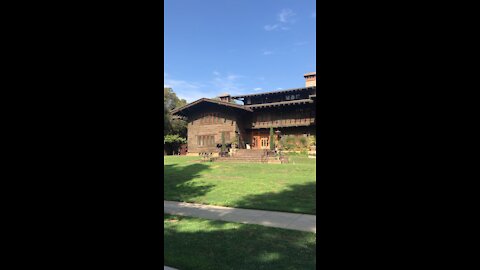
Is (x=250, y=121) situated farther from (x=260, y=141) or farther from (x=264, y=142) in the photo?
(x=264, y=142)

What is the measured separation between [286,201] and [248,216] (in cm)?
224

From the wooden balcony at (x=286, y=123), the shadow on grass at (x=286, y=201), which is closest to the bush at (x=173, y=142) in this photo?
the wooden balcony at (x=286, y=123)

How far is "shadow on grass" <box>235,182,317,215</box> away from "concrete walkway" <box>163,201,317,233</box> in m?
0.47

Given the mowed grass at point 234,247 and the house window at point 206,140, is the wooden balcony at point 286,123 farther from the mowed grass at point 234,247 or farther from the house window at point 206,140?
the mowed grass at point 234,247

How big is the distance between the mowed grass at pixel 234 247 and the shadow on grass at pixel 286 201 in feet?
6.66

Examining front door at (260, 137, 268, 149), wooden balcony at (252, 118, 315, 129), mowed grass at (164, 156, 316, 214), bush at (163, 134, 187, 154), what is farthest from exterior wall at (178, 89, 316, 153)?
mowed grass at (164, 156, 316, 214)

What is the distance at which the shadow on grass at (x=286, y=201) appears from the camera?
840 centimetres

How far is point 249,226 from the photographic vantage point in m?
6.61

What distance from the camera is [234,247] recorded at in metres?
5.11

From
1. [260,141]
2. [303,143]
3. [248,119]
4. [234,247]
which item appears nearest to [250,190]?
[234,247]

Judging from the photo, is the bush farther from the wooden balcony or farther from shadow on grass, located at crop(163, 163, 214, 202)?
shadow on grass, located at crop(163, 163, 214, 202)
